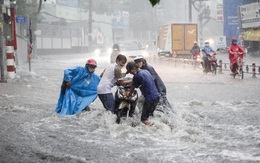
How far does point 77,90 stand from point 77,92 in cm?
6

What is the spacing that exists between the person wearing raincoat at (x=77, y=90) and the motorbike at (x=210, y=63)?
11069 millimetres

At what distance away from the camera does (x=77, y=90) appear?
9.65 metres

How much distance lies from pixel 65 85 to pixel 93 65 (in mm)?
764

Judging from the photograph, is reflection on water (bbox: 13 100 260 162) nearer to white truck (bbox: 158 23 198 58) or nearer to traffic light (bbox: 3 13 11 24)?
traffic light (bbox: 3 13 11 24)

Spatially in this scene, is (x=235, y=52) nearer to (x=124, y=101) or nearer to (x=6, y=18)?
(x=6, y=18)

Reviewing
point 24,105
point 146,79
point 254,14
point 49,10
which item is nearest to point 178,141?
point 146,79

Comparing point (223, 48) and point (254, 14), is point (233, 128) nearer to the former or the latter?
point (254, 14)

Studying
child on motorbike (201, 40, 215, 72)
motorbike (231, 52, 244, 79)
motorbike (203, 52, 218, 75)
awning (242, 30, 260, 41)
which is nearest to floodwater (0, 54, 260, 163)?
motorbike (231, 52, 244, 79)

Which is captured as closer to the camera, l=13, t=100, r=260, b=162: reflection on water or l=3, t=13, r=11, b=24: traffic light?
l=13, t=100, r=260, b=162: reflection on water

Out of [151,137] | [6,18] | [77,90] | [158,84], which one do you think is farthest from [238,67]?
[151,137]

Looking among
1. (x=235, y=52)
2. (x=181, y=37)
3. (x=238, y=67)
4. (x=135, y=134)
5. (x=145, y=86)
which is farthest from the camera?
(x=181, y=37)

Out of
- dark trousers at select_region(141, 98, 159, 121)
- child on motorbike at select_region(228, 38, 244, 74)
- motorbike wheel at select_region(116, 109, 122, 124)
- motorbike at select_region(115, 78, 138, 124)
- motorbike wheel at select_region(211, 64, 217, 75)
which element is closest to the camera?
dark trousers at select_region(141, 98, 159, 121)

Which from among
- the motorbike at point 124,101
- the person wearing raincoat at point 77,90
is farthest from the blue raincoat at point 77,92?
the motorbike at point 124,101

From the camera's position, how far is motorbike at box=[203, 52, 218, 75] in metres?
19.9
